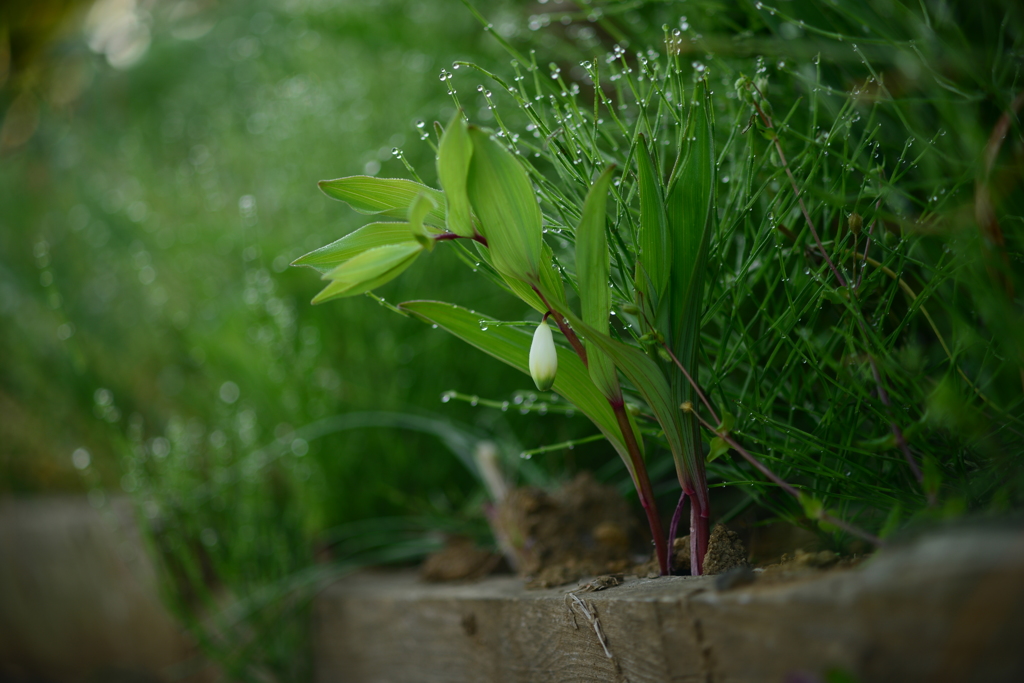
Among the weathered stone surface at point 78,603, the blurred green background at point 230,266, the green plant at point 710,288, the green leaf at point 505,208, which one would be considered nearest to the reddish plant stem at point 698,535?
the green plant at point 710,288

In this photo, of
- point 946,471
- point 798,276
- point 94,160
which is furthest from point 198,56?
point 946,471

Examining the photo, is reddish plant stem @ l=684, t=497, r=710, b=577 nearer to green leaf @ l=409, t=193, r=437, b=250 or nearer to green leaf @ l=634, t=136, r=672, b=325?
green leaf @ l=634, t=136, r=672, b=325

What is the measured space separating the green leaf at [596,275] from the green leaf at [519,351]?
2cm

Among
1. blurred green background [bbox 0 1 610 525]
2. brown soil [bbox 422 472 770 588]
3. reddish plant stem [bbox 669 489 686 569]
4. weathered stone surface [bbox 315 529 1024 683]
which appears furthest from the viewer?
blurred green background [bbox 0 1 610 525]

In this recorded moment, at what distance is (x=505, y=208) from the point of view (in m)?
0.40

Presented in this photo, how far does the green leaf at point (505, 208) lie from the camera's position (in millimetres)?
381

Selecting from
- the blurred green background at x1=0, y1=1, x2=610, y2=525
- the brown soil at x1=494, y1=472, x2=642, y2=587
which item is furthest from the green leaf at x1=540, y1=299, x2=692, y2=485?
the blurred green background at x1=0, y1=1, x2=610, y2=525

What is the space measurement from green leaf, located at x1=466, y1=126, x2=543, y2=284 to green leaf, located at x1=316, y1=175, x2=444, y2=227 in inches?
1.8

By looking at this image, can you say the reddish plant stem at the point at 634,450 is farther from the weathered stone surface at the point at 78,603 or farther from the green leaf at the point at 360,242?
the weathered stone surface at the point at 78,603

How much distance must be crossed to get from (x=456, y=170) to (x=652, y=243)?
0.49 ft

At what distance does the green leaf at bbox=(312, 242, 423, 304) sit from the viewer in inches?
14.5

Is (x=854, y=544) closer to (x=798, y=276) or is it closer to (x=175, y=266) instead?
(x=798, y=276)

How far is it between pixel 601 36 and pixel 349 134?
51 centimetres

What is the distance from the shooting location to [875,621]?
298 mm
